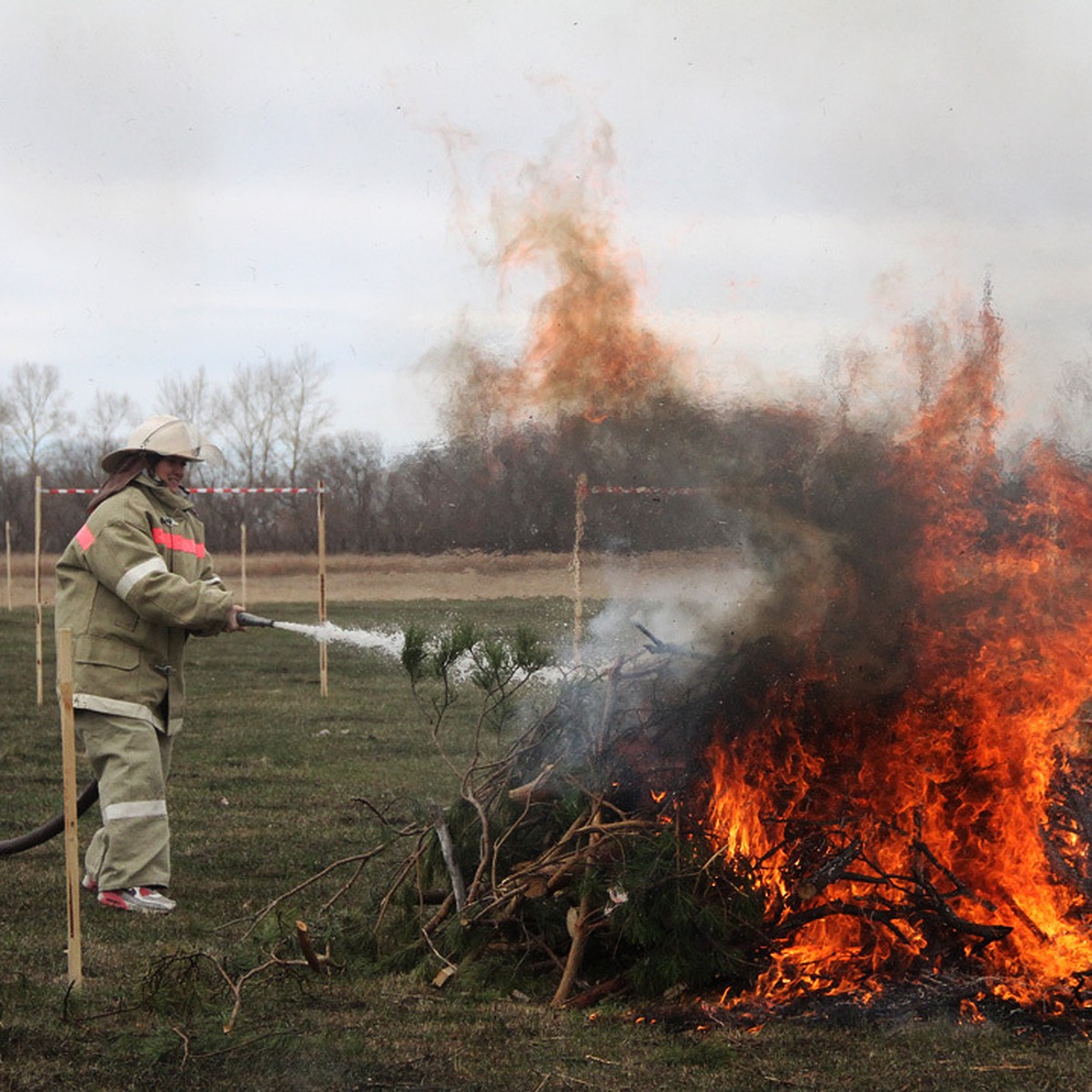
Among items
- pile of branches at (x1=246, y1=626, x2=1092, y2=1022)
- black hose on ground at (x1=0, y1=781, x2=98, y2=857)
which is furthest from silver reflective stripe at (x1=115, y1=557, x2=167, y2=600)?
pile of branches at (x1=246, y1=626, x2=1092, y2=1022)

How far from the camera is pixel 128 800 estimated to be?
6543 millimetres

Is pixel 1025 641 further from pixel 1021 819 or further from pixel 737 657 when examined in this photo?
pixel 737 657

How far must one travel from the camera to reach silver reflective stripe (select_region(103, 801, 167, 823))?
21.5 ft

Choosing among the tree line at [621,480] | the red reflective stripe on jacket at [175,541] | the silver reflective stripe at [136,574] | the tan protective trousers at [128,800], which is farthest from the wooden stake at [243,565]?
the silver reflective stripe at [136,574]

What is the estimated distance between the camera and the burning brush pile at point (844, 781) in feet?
16.6

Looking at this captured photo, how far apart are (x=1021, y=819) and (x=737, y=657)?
1210mm

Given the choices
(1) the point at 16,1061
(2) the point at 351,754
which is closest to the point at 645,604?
(1) the point at 16,1061

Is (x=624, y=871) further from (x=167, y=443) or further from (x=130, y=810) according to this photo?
(x=167, y=443)

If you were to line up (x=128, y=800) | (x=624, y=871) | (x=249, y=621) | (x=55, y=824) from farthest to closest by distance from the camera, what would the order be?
(x=128, y=800) < (x=249, y=621) < (x=55, y=824) < (x=624, y=871)

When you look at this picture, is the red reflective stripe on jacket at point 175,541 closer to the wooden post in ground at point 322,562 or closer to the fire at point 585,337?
the fire at point 585,337

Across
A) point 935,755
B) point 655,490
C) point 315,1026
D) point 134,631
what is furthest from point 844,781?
point 134,631

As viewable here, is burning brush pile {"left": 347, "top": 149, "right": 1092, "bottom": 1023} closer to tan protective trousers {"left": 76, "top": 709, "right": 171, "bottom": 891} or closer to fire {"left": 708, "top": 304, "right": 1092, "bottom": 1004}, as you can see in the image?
fire {"left": 708, "top": 304, "right": 1092, "bottom": 1004}

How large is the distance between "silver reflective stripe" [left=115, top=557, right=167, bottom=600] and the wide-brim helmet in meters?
0.56

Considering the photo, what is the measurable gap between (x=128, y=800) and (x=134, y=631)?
77 centimetres
